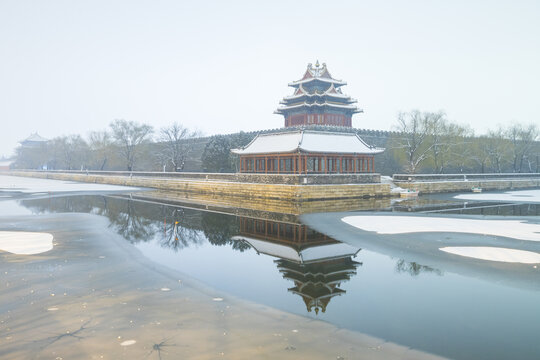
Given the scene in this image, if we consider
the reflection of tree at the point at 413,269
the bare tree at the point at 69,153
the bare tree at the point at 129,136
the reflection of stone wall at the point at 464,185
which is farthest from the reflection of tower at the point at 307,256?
the bare tree at the point at 69,153

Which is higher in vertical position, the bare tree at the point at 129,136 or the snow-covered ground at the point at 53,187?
the bare tree at the point at 129,136

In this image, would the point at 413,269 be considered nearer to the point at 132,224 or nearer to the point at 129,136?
the point at 132,224

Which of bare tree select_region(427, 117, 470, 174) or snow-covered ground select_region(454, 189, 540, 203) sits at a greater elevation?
bare tree select_region(427, 117, 470, 174)

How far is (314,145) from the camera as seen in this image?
36344 mm

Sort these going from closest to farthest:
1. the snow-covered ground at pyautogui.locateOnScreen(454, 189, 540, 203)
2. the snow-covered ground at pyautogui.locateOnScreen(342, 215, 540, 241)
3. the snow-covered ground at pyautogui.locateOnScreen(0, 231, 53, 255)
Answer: the snow-covered ground at pyautogui.locateOnScreen(0, 231, 53, 255) → the snow-covered ground at pyautogui.locateOnScreen(342, 215, 540, 241) → the snow-covered ground at pyautogui.locateOnScreen(454, 189, 540, 203)

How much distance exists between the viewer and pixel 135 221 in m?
21.4

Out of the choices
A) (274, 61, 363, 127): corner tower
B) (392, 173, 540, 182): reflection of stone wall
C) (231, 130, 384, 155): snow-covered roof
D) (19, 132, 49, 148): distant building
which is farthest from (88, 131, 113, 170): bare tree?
(392, 173, 540, 182): reflection of stone wall

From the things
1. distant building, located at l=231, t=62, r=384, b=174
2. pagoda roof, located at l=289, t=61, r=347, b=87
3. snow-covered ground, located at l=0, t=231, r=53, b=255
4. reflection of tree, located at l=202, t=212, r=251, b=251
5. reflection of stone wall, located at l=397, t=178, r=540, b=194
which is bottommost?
reflection of tree, located at l=202, t=212, r=251, b=251

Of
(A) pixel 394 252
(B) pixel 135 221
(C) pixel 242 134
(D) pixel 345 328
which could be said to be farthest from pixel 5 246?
(C) pixel 242 134

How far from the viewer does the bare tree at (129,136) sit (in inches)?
2604

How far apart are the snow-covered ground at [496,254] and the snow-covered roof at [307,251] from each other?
3.50 m

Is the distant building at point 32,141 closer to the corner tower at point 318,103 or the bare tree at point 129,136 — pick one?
the bare tree at point 129,136

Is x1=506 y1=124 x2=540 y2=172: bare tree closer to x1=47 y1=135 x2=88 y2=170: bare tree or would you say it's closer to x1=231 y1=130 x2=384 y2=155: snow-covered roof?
x1=231 y1=130 x2=384 y2=155: snow-covered roof

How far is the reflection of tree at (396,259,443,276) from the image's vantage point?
10.8 metres
